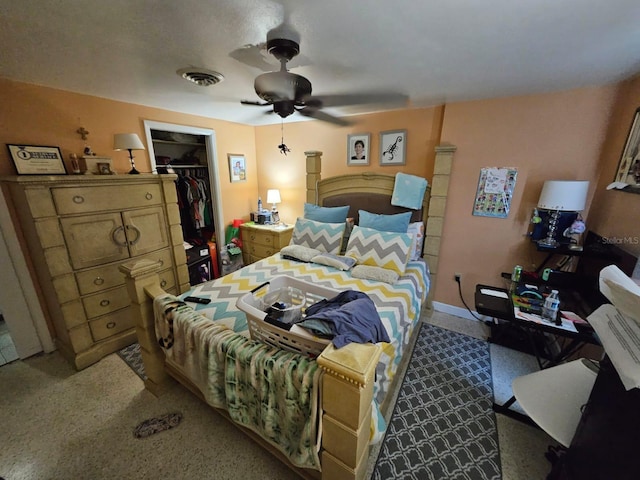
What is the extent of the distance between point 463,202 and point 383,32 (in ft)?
5.90

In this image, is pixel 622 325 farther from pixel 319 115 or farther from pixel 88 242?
pixel 88 242

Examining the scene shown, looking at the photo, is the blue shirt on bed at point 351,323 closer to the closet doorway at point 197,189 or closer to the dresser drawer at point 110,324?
the dresser drawer at point 110,324

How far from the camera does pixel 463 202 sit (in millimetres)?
2432

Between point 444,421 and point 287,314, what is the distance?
1282 mm

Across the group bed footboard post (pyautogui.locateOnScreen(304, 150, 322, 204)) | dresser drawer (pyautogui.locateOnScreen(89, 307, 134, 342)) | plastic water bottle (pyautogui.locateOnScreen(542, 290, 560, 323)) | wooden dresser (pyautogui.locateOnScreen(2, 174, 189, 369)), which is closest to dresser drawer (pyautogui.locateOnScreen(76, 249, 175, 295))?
wooden dresser (pyautogui.locateOnScreen(2, 174, 189, 369))

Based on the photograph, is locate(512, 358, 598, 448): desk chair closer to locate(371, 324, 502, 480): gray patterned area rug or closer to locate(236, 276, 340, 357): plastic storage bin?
locate(371, 324, 502, 480): gray patterned area rug

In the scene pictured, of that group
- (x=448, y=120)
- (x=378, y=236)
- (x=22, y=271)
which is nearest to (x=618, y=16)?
(x=448, y=120)

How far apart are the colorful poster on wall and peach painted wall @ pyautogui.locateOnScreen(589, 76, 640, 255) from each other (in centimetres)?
55

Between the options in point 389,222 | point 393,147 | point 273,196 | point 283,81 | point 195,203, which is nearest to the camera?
point 283,81

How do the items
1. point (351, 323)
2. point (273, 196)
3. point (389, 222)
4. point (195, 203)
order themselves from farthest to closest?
point (273, 196)
point (195, 203)
point (389, 222)
point (351, 323)

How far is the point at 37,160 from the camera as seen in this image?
1884mm

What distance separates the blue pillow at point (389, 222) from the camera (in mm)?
2416

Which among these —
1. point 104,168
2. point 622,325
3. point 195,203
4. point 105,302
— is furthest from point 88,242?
point 622,325

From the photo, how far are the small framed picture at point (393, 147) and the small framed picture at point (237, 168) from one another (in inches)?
81.3
